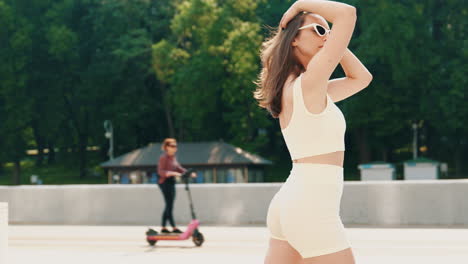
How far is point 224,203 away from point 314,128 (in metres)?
14.6

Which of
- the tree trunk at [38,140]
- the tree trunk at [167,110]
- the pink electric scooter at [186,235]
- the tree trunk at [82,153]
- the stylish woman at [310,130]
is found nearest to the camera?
the stylish woman at [310,130]

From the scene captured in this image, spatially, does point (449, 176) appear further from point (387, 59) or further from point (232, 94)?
point (232, 94)

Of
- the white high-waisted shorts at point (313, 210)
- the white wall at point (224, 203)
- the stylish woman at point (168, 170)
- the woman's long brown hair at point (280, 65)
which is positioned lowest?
the white wall at point (224, 203)

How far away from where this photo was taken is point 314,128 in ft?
10.7

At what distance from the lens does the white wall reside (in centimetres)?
1609

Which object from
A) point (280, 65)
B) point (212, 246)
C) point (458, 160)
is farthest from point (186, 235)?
point (458, 160)

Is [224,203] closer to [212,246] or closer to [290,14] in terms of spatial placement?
[212,246]

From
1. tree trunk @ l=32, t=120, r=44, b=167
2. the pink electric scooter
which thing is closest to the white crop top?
the pink electric scooter

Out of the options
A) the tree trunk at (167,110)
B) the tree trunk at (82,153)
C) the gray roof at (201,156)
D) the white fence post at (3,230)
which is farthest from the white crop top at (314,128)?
the tree trunk at (82,153)

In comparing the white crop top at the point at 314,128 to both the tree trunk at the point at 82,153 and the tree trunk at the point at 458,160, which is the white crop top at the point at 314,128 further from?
the tree trunk at the point at 82,153

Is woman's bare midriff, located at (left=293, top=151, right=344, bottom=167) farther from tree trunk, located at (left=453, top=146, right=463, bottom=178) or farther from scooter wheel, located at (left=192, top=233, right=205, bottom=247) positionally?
tree trunk, located at (left=453, top=146, right=463, bottom=178)

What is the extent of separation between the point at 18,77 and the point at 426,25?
86.4 ft

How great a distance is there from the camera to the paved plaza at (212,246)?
35.2 feet

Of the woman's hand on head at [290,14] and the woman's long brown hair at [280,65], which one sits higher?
the woman's hand on head at [290,14]
